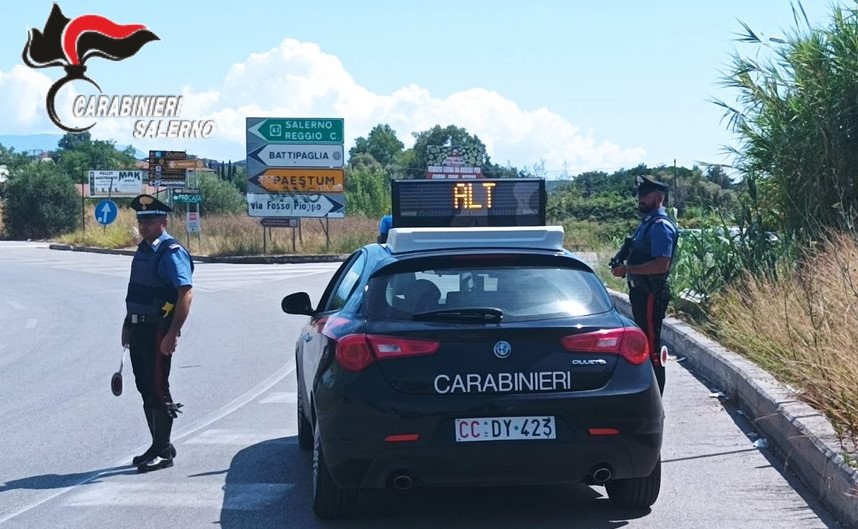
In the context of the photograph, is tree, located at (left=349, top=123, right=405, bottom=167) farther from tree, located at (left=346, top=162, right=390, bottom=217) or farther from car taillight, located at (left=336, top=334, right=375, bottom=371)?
car taillight, located at (left=336, top=334, right=375, bottom=371)

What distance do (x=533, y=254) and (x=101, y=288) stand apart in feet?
71.4

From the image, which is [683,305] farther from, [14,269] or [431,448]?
[14,269]

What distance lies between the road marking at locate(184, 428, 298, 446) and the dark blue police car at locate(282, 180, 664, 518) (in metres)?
2.57

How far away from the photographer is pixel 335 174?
40.2m

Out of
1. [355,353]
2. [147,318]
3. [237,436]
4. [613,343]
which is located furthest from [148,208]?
[613,343]

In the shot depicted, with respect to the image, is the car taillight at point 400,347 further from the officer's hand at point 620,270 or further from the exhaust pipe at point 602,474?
the officer's hand at point 620,270

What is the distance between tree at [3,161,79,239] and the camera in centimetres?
6619

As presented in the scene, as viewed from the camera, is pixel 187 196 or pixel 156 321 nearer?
pixel 156 321

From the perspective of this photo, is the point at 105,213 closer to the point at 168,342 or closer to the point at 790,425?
the point at 168,342

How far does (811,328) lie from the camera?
369 inches

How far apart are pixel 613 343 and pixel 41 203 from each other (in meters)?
A: 64.2

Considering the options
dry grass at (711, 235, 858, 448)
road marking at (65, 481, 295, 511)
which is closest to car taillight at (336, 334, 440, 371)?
road marking at (65, 481, 295, 511)

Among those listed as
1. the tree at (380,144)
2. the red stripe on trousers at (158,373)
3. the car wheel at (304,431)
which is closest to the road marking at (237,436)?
the car wheel at (304,431)

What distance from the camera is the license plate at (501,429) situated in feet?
19.9
